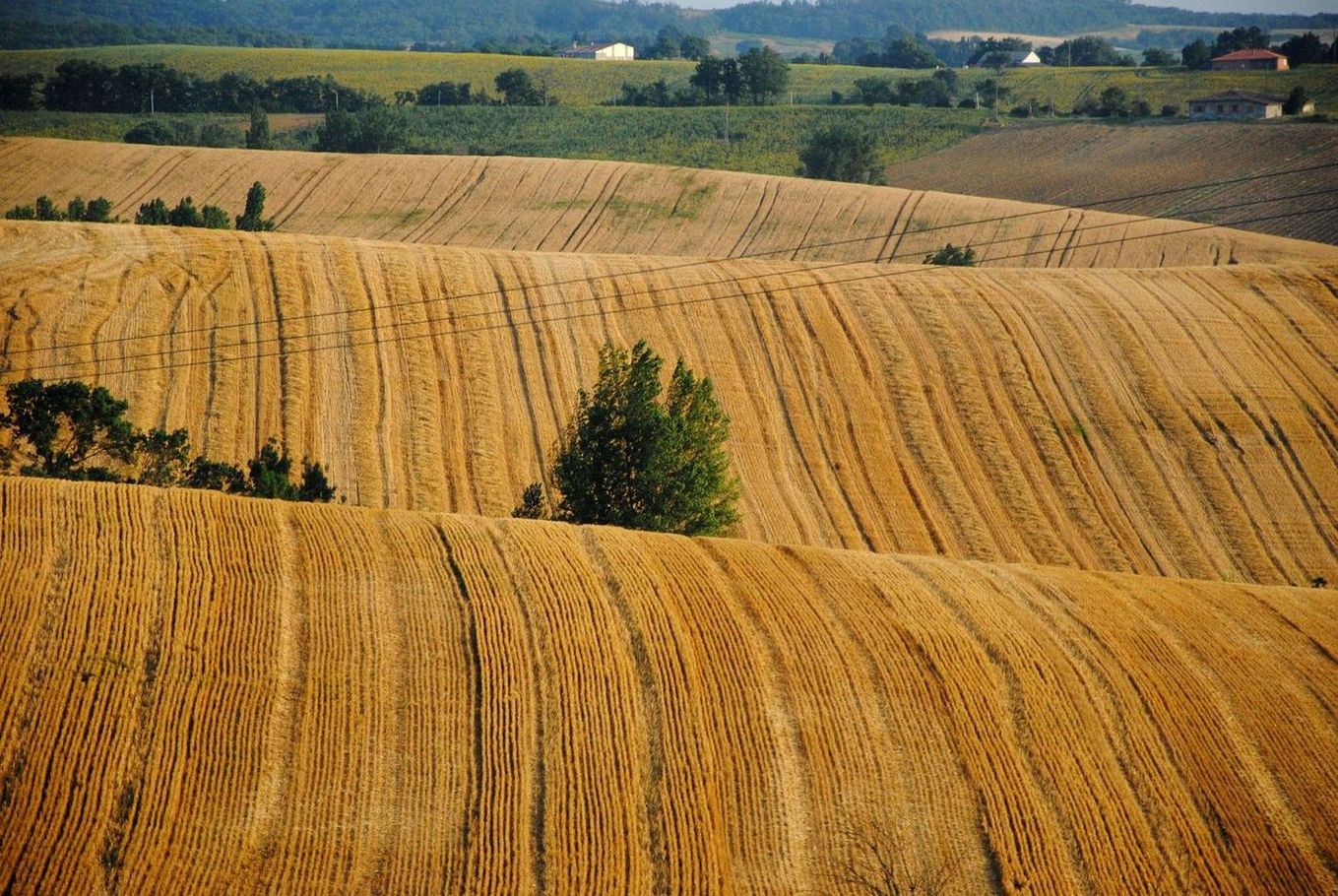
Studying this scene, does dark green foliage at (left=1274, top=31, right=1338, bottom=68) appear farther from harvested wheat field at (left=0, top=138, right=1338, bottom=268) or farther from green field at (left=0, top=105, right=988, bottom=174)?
harvested wheat field at (left=0, top=138, right=1338, bottom=268)

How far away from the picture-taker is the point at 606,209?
8156 centimetres

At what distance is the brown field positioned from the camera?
84000mm

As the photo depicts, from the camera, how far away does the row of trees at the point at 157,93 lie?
116m

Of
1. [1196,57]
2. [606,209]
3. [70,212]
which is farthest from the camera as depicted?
[1196,57]

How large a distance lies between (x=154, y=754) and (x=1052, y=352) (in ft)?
119

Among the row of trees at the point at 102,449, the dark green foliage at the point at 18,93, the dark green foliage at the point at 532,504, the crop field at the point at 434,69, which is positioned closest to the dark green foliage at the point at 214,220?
the row of trees at the point at 102,449

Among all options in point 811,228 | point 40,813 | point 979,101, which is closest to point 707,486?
point 40,813

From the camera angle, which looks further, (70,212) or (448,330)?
(70,212)

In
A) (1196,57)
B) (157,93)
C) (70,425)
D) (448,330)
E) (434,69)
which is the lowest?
(434,69)

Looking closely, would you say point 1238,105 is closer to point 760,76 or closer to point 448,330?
point 760,76

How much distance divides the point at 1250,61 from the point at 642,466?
131126 mm

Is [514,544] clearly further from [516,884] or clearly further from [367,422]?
[367,422]

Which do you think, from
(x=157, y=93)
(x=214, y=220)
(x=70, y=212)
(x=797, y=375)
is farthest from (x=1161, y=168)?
(x=157, y=93)

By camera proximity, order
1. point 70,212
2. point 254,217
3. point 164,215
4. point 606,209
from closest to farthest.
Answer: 1. point 164,215
2. point 70,212
3. point 254,217
4. point 606,209
